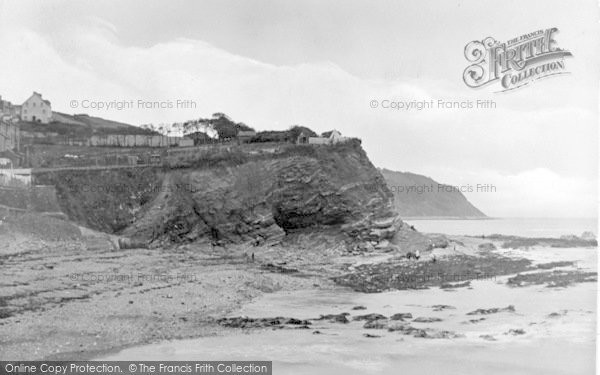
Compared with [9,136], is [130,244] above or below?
below

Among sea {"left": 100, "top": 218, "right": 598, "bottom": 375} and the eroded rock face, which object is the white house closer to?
the eroded rock face

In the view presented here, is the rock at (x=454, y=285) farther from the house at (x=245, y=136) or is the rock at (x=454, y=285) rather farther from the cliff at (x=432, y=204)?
the cliff at (x=432, y=204)

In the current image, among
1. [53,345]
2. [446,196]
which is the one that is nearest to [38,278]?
[53,345]

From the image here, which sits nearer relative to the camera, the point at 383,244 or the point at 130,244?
the point at 130,244

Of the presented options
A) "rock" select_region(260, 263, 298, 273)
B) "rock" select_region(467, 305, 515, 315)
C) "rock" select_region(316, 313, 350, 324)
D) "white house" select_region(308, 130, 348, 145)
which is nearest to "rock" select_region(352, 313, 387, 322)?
"rock" select_region(316, 313, 350, 324)

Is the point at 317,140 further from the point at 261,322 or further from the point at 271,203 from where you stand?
the point at 261,322

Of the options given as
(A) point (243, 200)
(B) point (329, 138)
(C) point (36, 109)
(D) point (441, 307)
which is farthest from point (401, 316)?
(C) point (36, 109)

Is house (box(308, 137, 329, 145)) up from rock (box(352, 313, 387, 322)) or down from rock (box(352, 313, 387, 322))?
up
